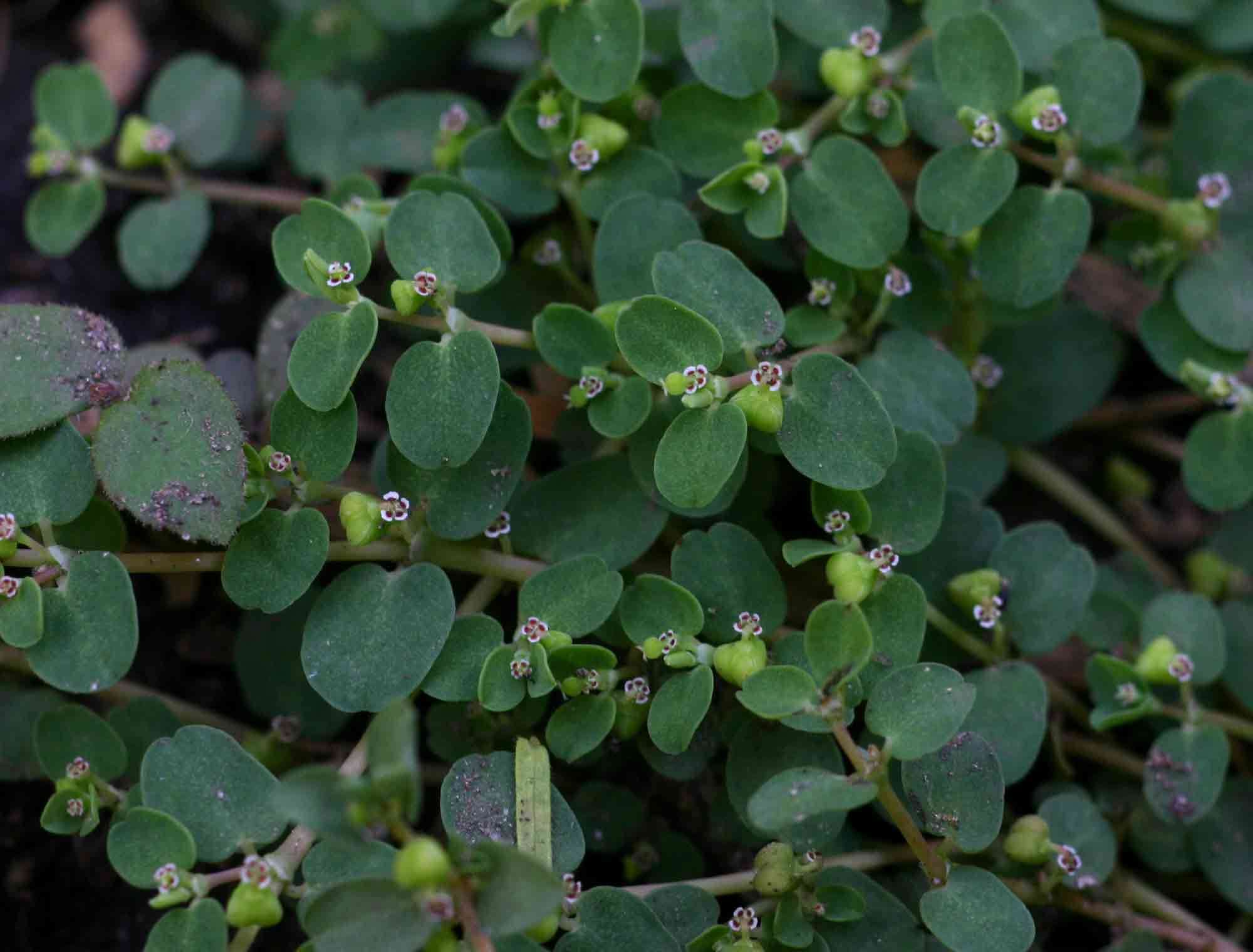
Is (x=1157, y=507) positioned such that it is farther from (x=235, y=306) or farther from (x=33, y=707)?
(x=33, y=707)

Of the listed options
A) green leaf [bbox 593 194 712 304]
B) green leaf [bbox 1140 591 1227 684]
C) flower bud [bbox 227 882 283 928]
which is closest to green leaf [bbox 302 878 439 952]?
flower bud [bbox 227 882 283 928]

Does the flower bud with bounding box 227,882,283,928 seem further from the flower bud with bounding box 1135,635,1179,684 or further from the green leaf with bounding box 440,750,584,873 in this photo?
the flower bud with bounding box 1135,635,1179,684

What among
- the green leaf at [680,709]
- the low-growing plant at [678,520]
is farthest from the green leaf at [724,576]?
the green leaf at [680,709]

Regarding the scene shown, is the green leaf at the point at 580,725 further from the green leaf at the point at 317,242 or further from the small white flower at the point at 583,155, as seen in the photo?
the small white flower at the point at 583,155

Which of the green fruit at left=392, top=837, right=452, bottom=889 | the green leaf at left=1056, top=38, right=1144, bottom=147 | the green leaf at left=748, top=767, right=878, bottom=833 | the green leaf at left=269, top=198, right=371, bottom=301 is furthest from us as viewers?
the green leaf at left=1056, top=38, right=1144, bottom=147

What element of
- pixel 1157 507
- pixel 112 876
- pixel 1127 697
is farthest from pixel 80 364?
pixel 1157 507

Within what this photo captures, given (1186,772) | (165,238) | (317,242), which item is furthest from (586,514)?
(165,238)

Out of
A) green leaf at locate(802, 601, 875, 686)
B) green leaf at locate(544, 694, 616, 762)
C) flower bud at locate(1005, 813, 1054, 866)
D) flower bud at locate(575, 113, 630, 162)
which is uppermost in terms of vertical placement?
flower bud at locate(575, 113, 630, 162)
